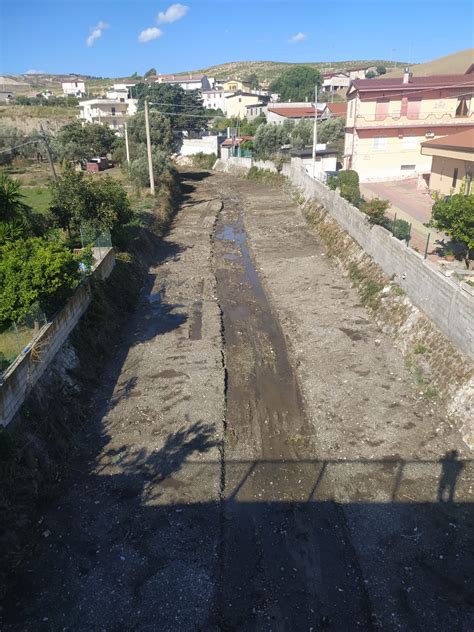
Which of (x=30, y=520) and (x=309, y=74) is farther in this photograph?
(x=309, y=74)

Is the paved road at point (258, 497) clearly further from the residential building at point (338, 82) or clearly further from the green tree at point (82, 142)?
the residential building at point (338, 82)

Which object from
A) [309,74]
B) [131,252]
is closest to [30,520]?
[131,252]

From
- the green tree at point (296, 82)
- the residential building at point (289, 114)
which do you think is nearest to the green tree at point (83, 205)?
the residential building at point (289, 114)

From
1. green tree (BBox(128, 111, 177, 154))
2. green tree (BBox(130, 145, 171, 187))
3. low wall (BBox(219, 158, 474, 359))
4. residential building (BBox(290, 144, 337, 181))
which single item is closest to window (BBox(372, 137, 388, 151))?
residential building (BBox(290, 144, 337, 181))

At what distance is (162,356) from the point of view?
18.5 m

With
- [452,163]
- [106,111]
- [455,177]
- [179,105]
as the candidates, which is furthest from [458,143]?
[106,111]

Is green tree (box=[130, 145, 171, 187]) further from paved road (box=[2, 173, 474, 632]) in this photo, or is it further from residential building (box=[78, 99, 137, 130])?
residential building (box=[78, 99, 137, 130])

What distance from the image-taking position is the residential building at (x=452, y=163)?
28047 millimetres

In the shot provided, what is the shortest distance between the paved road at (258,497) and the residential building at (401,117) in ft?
90.3

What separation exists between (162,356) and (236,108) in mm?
114941

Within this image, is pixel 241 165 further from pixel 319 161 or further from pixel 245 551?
pixel 245 551

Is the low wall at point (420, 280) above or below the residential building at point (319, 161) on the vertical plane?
below

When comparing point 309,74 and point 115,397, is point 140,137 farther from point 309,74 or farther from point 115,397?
point 309,74

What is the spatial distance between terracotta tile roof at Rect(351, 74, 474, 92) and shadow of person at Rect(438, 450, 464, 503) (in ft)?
125
